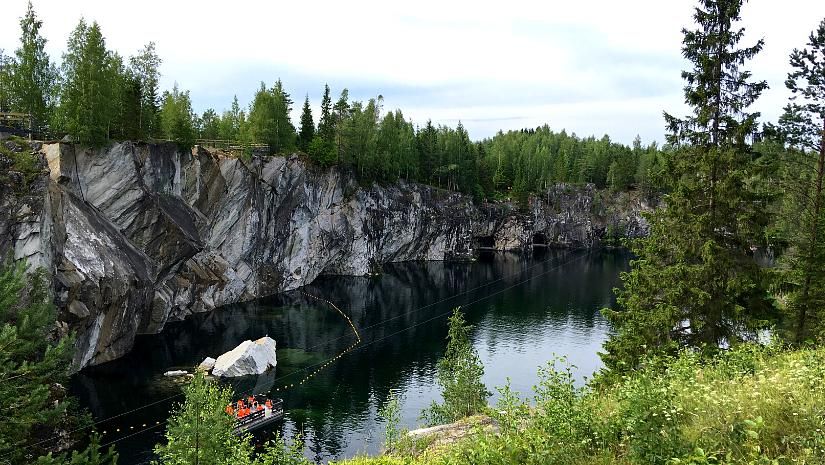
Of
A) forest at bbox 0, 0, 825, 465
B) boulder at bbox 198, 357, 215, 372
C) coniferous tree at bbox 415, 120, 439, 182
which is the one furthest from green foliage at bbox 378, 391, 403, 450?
coniferous tree at bbox 415, 120, 439, 182

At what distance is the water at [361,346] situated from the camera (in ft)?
113

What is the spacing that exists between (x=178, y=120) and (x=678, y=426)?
181 ft

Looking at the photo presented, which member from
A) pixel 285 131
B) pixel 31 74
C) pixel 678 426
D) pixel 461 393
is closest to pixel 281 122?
pixel 285 131

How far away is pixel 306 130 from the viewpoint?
82688 millimetres

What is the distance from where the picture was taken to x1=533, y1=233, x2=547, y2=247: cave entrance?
129500mm

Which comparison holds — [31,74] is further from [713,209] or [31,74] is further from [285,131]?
Result: [713,209]

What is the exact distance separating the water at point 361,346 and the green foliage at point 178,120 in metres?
18.5

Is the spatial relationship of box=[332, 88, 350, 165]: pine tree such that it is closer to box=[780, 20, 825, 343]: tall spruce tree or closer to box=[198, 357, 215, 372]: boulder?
box=[198, 357, 215, 372]: boulder

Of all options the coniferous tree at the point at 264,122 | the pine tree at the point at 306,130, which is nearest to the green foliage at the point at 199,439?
the coniferous tree at the point at 264,122

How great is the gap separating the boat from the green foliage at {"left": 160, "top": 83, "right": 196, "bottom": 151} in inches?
1143

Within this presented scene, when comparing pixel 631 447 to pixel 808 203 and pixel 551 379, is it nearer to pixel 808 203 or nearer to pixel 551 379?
pixel 551 379

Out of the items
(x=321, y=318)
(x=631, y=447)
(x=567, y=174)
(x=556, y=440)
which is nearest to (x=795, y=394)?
(x=631, y=447)

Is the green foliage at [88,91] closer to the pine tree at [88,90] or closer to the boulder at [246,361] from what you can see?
the pine tree at [88,90]

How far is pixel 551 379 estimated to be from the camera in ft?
33.5
